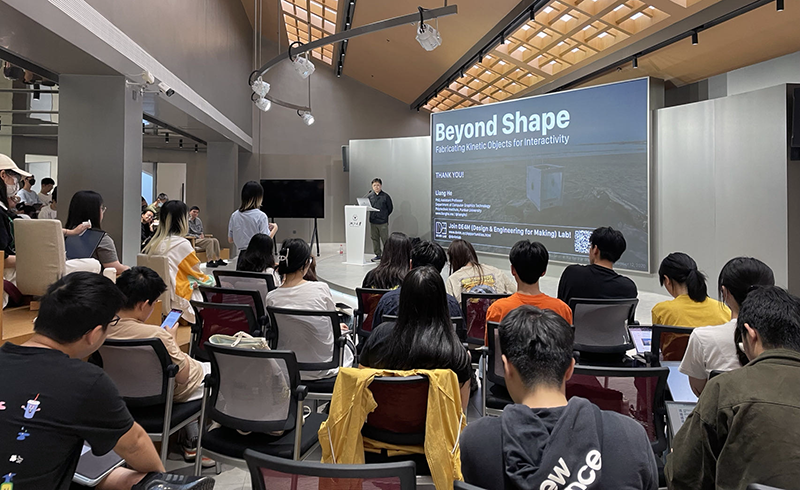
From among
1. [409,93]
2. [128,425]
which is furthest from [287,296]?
[409,93]

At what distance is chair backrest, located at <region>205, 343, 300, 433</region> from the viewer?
6.77 ft

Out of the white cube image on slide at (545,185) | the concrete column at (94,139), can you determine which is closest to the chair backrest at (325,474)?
the concrete column at (94,139)

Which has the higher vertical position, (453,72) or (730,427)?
(453,72)

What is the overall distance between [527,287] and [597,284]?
2.42 feet

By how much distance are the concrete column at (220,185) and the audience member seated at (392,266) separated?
8.67m

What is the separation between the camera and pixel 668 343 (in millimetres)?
2494

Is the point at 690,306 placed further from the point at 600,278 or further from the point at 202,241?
the point at 202,241

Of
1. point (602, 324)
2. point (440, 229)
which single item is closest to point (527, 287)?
point (602, 324)

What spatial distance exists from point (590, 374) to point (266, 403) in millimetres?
1194

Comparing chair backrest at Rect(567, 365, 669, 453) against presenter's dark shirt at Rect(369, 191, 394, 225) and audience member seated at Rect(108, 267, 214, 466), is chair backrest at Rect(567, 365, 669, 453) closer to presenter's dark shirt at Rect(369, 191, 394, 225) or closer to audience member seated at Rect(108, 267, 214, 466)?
audience member seated at Rect(108, 267, 214, 466)

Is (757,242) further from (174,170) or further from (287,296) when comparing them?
(174,170)

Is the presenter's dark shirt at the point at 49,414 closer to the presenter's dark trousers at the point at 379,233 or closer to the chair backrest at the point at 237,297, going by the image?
the chair backrest at the point at 237,297

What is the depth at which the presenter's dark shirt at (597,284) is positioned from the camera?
3.47 metres

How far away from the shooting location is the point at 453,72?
1070 centimetres
